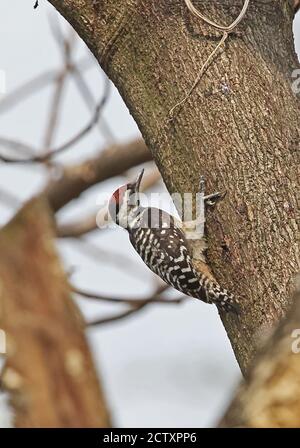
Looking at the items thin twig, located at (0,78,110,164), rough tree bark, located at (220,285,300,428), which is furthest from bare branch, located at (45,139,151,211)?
rough tree bark, located at (220,285,300,428)

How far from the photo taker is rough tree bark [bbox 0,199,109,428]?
184cm

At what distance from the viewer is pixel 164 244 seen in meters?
5.13

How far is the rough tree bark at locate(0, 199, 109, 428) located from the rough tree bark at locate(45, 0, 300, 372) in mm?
1833

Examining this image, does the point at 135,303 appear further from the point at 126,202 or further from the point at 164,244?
the point at 126,202

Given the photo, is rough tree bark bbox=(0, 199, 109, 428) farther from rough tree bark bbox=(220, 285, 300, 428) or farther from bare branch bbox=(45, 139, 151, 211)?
bare branch bbox=(45, 139, 151, 211)

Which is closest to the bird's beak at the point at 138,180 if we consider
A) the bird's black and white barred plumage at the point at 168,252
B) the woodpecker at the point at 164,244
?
the woodpecker at the point at 164,244

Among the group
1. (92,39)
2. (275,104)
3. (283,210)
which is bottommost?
(283,210)

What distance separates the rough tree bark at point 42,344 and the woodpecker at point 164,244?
1.97 metres

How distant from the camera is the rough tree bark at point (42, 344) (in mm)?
1842

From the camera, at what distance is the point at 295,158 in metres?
3.79

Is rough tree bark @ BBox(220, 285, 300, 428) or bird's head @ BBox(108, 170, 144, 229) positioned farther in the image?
bird's head @ BBox(108, 170, 144, 229)

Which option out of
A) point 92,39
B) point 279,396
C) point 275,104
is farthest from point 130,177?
point 279,396

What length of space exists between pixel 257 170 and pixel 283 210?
21 cm
